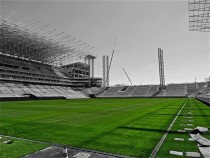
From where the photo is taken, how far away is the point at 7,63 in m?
99.8

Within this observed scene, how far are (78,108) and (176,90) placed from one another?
93606 mm

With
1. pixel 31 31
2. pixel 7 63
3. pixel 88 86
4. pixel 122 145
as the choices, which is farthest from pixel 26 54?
pixel 122 145

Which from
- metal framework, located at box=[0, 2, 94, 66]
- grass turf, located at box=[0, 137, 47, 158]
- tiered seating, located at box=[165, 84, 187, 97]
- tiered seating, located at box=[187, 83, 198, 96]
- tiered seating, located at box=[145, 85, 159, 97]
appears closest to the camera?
grass turf, located at box=[0, 137, 47, 158]

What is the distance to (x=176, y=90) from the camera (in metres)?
113

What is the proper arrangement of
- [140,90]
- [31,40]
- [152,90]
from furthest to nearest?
[140,90] < [152,90] < [31,40]

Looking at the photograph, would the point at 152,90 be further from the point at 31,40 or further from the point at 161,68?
the point at 31,40

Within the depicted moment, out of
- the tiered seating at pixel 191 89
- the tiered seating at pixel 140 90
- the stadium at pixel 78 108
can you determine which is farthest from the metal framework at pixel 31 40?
the tiered seating at pixel 191 89

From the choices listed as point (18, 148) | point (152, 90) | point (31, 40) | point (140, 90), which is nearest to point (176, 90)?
point (152, 90)

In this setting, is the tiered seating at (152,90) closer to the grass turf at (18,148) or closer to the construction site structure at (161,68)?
the construction site structure at (161,68)

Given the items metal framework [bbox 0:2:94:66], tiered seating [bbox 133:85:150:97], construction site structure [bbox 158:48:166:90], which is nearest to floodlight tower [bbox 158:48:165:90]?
construction site structure [bbox 158:48:166:90]

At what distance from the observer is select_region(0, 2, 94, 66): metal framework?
70.8 metres

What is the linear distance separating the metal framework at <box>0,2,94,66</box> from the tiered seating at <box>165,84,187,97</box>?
182ft

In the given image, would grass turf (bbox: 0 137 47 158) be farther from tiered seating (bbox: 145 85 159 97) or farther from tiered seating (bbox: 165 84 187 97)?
tiered seating (bbox: 145 85 159 97)

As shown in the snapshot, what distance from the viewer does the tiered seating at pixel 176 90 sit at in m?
107
